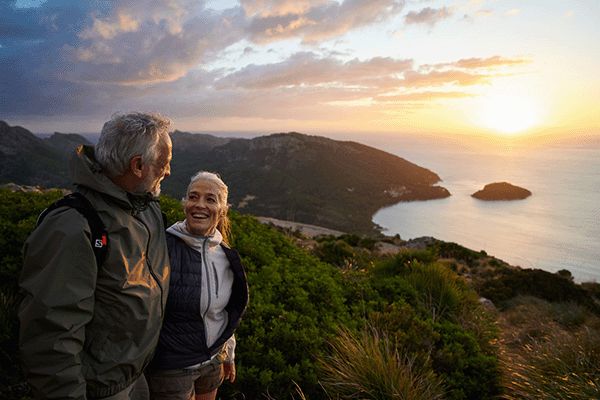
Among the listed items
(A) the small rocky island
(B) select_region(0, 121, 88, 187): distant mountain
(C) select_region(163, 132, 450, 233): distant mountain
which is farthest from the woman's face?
(B) select_region(0, 121, 88, 187): distant mountain

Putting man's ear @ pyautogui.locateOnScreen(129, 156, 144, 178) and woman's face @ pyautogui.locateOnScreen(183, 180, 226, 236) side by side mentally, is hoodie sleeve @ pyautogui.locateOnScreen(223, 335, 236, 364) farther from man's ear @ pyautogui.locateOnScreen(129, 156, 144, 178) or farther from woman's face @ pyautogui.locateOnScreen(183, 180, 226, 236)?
man's ear @ pyautogui.locateOnScreen(129, 156, 144, 178)

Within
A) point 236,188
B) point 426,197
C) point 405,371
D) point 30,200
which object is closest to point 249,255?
A: point 405,371

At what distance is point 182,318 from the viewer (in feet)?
7.05

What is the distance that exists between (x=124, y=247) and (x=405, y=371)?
9.66 ft

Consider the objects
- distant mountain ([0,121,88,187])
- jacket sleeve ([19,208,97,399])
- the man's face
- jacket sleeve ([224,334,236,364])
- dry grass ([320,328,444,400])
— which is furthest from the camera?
distant mountain ([0,121,88,187])

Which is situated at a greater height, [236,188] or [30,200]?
[30,200]

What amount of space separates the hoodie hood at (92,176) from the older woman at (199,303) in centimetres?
56

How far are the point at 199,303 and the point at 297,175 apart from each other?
13182cm

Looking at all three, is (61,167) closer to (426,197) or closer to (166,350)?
(426,197)

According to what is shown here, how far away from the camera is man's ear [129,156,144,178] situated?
1.72 meters

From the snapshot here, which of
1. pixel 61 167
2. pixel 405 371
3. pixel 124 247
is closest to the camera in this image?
pixel 124 247

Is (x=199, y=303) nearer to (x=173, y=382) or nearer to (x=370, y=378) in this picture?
(x=173, y=382)

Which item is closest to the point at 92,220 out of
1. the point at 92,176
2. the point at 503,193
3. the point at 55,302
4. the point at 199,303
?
the point at 92,176

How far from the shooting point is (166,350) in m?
2.10
